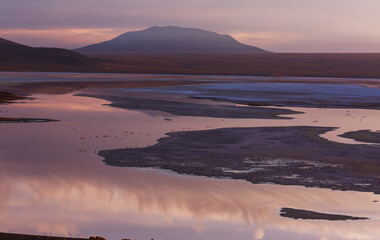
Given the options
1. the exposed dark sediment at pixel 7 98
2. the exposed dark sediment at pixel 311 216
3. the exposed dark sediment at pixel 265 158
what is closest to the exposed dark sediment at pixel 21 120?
the exposed dark sediment at pixel 265 158

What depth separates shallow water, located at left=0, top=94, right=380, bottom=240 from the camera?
909 cm

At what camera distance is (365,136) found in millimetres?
19781

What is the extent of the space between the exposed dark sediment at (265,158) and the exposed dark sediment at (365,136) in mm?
1261

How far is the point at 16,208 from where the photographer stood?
10.1m

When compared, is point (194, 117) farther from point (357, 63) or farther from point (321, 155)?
point (357, 63)

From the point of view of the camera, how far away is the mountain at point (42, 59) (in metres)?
99.5

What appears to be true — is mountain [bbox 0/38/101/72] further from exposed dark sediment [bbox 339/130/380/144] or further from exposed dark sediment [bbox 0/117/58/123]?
exposed dark sediment [bbox 339/130/380/144]

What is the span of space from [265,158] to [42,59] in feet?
326

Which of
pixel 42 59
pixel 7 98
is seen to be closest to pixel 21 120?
pixel 7 98

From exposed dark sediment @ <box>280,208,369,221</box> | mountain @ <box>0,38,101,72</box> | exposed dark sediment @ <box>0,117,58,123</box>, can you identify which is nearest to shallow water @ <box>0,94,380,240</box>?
exposed dark sediment @ <box>280,208,369,221</box>

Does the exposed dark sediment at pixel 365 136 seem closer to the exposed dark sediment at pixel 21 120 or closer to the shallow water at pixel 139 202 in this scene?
the shallow water at pixel 139 202

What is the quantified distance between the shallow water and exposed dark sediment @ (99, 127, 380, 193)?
63 centimetres

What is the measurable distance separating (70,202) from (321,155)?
7.56 metres

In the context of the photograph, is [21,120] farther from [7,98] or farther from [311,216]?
[311,216]
